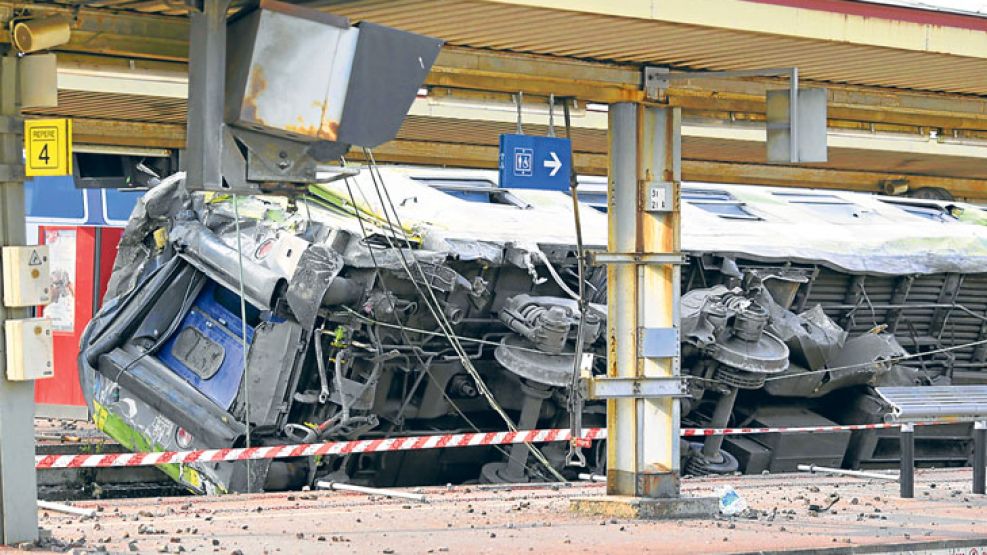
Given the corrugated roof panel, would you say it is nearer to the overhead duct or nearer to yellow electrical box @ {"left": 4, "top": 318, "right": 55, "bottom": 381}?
the overhead duct

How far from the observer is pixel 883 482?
49.0 ft

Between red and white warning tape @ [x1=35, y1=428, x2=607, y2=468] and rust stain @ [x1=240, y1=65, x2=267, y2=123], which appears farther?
Answer: red and white warning tape @ [x1=35, y1=428, x2=607, y2=468]

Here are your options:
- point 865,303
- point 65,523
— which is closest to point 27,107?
point 65,523

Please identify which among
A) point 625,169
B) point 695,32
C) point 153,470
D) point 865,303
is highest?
point 695,32

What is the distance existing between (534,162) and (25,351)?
3.95 meters

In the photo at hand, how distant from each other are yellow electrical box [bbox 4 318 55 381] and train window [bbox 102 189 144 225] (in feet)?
45.1

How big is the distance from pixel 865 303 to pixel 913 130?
10.6 ft

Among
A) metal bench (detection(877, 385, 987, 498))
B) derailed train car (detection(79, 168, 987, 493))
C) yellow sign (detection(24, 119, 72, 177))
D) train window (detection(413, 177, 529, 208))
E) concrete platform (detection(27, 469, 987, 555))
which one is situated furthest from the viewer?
train window (detection(413, 177, 529, 208))

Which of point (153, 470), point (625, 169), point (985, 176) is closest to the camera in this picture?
point (625, 169)

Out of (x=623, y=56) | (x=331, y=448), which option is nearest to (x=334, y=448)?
(x=331, y=448)

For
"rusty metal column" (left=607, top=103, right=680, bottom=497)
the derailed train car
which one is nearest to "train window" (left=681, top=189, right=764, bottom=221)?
the derailed train car

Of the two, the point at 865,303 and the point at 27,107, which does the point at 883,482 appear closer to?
the point at 865,303

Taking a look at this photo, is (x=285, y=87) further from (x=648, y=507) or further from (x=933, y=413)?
(x=933, y=413)

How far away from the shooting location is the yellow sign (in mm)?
8578
